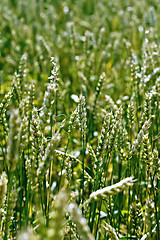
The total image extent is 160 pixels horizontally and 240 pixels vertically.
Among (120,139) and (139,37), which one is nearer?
(120,139)

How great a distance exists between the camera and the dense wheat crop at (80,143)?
87 centimetres

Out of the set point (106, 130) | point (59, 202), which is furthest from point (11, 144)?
point (106, 130)

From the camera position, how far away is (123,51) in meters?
3.27

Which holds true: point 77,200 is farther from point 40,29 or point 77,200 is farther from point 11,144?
point 40,29

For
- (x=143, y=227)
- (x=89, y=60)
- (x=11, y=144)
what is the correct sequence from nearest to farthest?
(x=11, y=144) < (x=143, y=227) < (x=89, y=60)

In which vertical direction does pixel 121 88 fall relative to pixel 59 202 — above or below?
above

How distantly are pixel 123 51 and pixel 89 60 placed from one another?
110 cm

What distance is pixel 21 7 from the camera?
376 centimetres

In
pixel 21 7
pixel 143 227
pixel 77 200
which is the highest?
pixel 21 7

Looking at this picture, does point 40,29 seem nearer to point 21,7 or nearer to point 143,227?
point 21,7

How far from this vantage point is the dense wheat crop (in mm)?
870

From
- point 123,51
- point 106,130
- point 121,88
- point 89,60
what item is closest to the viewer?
point 106,130

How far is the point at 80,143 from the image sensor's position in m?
1.83

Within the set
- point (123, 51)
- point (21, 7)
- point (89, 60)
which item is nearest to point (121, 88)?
point (89, 60)
